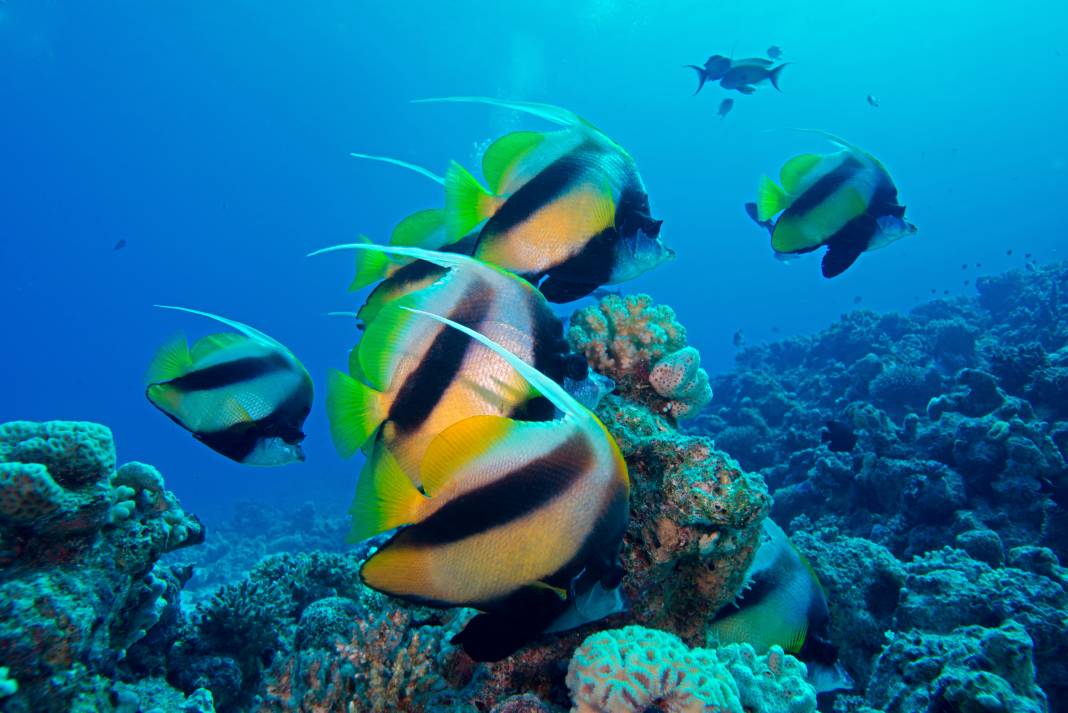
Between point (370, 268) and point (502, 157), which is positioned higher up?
point (502, 157)

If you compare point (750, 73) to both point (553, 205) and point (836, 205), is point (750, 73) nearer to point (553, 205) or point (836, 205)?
point (836, 205)

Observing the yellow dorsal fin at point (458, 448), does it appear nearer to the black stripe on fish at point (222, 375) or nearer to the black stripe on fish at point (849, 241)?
the black stripe on fish at point (222, 375)

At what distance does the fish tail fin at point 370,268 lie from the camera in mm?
2168

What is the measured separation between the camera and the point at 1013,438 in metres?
6.11

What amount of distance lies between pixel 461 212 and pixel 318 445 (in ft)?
201

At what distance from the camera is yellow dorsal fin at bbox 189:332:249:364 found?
255 cm

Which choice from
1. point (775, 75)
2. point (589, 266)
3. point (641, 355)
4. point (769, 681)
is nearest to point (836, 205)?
point (641, 355)

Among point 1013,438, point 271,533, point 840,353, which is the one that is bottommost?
point 271,533

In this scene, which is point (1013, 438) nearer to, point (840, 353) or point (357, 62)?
point (840, 353)

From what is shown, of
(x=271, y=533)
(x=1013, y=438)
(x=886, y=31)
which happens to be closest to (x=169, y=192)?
(x=271, y=533)

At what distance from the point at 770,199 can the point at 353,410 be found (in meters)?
2.38

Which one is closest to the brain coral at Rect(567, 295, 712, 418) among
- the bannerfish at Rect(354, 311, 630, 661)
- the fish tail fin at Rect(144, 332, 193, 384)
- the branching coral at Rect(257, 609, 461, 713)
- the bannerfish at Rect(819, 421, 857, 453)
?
the branching coral at Rect(257, 609, 461, 713)

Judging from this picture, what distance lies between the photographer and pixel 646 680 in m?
1.83

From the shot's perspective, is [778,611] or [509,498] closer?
[509,498]
